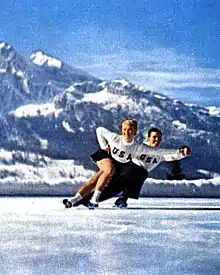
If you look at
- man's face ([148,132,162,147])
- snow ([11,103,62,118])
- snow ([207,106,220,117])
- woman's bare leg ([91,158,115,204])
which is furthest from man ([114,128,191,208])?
snow ([11,103,62,118])

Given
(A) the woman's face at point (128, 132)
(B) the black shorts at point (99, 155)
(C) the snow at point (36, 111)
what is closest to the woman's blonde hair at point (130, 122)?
(A) the woman's face at point (128, 132)

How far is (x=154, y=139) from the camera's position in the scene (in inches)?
129

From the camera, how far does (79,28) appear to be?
135 inches

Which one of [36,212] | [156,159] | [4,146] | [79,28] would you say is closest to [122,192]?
[156,159]

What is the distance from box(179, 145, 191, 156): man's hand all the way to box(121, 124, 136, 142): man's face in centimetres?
28

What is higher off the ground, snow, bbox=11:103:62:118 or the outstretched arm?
snow, bbox=11:103:62:118

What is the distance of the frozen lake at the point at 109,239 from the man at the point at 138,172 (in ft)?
0.22

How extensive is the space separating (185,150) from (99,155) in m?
0.46

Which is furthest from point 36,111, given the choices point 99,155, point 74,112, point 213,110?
point 213,110

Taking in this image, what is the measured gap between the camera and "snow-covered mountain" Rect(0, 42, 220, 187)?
11.1 feet

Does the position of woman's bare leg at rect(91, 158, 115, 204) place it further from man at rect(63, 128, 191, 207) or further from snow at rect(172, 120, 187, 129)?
snow at rect(172, 120, 187, 129)

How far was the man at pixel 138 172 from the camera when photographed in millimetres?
3145

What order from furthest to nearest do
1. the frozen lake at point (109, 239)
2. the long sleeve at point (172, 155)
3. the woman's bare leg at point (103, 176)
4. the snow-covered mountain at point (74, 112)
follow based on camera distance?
the snow-covered mountain at point (74, 112) < the long sleeve at point (172, 155) < the woman's bare leg at point (103, 176) < the frozen lake at point (109, 239)

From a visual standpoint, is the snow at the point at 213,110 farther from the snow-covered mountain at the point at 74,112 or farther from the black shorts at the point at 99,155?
the black shorts at the point at 99,155
